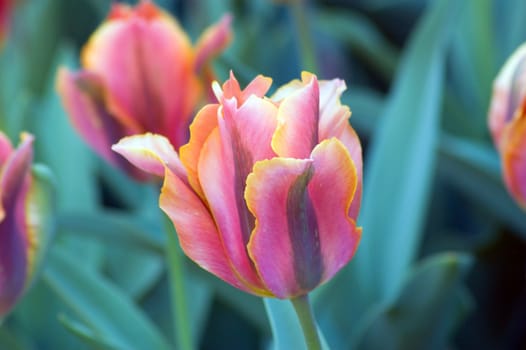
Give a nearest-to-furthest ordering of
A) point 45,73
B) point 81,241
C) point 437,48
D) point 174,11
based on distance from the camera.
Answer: point 437,48 < point 81,241 < point 45,73 < point 174,11

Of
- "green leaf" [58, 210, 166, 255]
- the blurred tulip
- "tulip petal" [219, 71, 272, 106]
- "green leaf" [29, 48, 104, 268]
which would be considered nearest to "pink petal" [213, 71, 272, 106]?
"tulip petal" [219, 71, 272, 106]

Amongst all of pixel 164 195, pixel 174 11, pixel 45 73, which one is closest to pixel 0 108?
pixel 45 73

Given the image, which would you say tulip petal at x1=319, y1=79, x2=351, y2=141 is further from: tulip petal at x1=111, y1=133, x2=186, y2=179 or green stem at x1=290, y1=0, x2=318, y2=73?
green stem at x1=290, y1=0, x2=318, y2=73

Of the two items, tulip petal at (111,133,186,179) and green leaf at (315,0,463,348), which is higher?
tulip petal at (111,133,186,179)

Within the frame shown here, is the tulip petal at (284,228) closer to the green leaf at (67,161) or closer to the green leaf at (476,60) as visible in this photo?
the green leaf at (67,161)

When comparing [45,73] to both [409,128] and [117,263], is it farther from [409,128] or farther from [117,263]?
[409,128]

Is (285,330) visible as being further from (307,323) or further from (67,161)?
(67,161)

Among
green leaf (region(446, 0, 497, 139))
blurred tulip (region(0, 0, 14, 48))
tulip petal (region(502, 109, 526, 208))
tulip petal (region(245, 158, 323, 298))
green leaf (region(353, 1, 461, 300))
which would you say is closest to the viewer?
tulip petal (region(245, 158, 323, 298))
